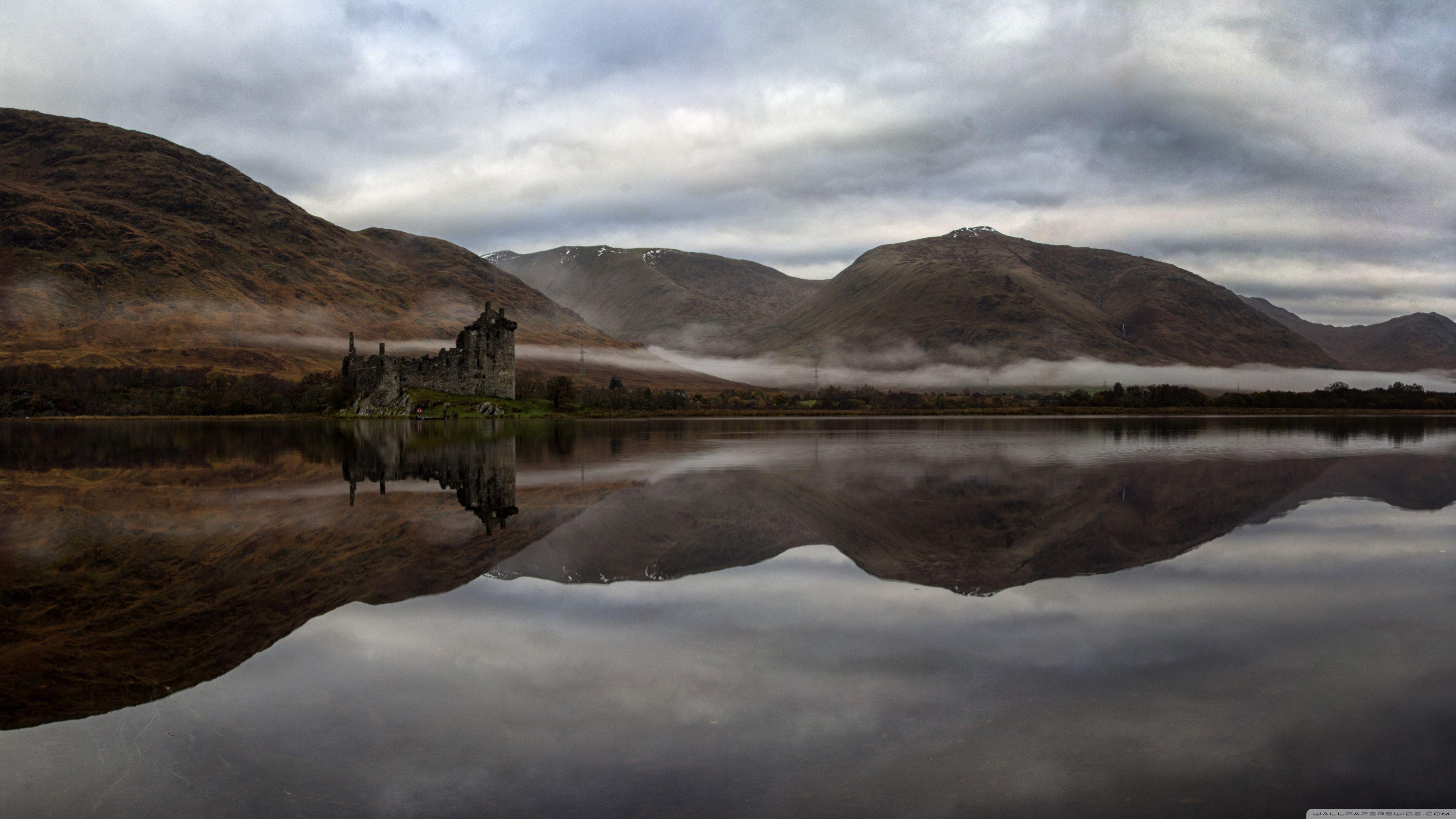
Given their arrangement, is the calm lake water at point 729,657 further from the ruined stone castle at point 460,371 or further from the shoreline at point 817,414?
the ruined stone castle at point 460,371

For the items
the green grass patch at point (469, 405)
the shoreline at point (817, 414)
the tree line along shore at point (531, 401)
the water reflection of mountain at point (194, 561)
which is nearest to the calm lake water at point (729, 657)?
the water reflection of mountain at point (194, 561)

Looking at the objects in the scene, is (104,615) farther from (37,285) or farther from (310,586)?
(37,285)

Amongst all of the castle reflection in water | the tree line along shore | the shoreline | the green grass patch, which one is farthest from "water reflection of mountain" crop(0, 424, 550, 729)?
the tree line along shore

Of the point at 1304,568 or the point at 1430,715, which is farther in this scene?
the point at 1304,568

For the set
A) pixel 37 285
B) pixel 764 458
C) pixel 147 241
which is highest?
pixel 147 241

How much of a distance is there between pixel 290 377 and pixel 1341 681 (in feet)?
521

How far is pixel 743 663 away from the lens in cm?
679

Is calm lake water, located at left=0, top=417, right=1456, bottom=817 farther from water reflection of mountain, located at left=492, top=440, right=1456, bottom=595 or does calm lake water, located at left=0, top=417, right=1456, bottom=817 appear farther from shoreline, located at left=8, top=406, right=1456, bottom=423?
shoreline, located at left=8, top=406, right=1456, bottom=423

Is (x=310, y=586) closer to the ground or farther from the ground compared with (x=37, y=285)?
closer to the ground

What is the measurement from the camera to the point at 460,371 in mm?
85562

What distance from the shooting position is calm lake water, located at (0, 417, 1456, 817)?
4.74m

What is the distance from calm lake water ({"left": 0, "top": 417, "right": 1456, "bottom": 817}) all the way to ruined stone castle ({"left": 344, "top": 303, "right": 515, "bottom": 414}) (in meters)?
69.6

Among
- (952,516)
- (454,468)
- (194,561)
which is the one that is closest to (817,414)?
(454,468)

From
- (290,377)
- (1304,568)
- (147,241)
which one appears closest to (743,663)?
(1304,568)
